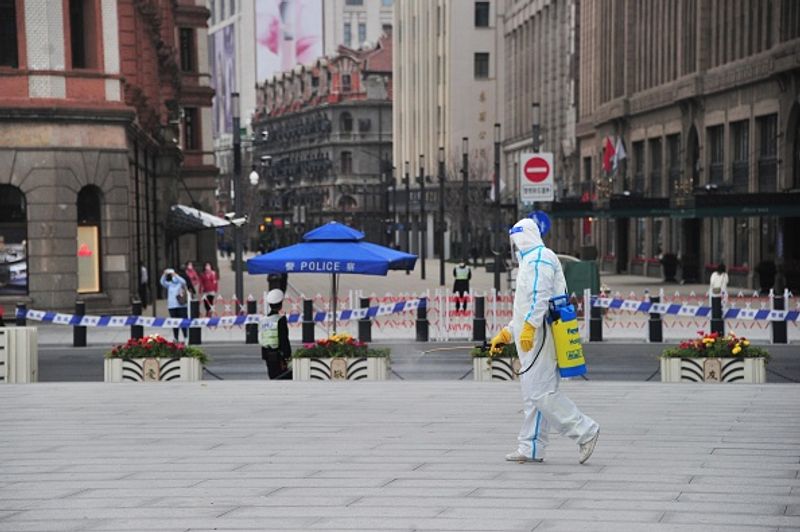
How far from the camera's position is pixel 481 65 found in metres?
116

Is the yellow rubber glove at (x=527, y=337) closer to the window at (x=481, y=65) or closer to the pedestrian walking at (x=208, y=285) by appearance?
the pedestrian walking at (x=208, y=285)

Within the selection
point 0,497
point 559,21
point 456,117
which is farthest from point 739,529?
point 456,117

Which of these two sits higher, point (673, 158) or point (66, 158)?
point (673, 158)

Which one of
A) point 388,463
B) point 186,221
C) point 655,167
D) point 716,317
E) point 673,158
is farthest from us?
point 655,167

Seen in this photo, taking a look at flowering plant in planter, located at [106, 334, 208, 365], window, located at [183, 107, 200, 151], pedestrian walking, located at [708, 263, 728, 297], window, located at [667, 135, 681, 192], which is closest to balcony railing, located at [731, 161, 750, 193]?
window, located at [667, 135, 681, 192]

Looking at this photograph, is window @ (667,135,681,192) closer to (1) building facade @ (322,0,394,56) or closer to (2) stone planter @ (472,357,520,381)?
(2) stone planter @ (472,357,520,381)

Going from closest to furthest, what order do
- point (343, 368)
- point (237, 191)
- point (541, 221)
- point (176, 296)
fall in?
point (343, 368), point (541, 221), point (176, 296), point (237, 191)

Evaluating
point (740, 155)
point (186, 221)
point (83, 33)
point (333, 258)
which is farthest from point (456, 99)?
point (333, 258)

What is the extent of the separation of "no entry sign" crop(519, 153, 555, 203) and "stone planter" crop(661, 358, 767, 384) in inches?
523

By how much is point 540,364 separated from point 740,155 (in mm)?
47214

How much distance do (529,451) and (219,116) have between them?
185m

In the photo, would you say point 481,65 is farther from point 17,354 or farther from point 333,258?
point 17,354

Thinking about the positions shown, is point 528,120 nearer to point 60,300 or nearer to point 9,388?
point 60,300

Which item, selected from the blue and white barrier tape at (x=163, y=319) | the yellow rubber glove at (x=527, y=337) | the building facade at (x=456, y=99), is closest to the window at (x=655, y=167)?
the building facade at (x=456, y=99)
